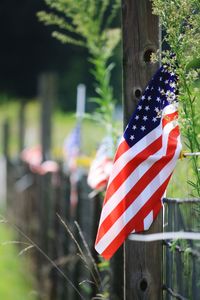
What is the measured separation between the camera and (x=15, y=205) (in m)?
15.5

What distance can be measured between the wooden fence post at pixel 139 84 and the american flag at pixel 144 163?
93 millimetres

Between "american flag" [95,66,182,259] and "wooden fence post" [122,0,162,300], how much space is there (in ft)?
0.31

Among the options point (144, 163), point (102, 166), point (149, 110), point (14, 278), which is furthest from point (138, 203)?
point (14, 278)

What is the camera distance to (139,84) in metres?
4.72

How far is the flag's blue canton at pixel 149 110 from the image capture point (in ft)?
15.1

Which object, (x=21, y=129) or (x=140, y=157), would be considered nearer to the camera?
(x=140, y=157)

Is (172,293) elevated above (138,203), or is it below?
below

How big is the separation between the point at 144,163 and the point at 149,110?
0.83ft

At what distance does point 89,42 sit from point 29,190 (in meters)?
6.96

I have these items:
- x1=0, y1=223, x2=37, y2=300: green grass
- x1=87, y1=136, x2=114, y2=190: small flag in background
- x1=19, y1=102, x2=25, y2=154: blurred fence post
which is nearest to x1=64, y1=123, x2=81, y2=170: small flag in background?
x1=0, y1=223, x2=37, y2=300: green grass

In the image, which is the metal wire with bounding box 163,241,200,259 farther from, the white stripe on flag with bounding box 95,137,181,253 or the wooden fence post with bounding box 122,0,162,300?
the white stripe on flag with bounding box 95,137,181,253

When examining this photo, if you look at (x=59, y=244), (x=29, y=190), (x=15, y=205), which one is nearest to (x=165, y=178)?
(x=59, y=244)

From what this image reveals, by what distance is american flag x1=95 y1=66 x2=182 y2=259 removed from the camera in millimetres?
4594

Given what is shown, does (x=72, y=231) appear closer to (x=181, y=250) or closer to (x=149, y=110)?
(x=181, y=250)
